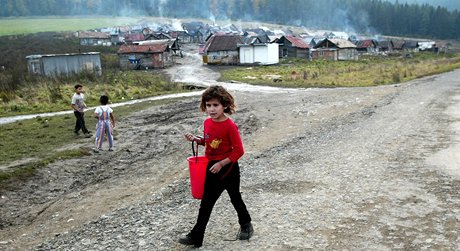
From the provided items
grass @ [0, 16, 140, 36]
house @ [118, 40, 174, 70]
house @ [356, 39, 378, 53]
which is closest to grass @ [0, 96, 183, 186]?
house @ [118, 40, 174, 70]

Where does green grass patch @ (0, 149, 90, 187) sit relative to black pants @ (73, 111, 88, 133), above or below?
below

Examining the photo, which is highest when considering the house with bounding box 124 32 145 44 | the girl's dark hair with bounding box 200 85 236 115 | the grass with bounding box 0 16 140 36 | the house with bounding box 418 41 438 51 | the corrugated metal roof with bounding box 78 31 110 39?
the grass with bounding box 0 16 140 36

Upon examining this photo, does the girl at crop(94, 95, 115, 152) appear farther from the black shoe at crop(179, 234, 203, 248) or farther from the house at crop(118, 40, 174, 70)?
the house at crop(118, 40, 174, 70)

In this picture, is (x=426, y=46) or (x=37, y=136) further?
(x=426, y=46)

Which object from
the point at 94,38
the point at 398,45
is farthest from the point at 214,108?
the point at 398,45

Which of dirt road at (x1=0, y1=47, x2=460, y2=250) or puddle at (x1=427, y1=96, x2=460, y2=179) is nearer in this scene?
dirt road at (x1=0, y1=47, x2=460, y2=250)

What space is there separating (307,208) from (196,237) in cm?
181

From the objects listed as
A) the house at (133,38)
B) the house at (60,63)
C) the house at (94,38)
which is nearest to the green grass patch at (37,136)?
the house at (60,63)

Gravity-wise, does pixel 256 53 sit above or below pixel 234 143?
below

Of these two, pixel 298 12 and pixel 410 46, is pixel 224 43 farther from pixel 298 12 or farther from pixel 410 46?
pixel 298 12

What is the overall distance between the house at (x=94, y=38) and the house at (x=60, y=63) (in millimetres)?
51296

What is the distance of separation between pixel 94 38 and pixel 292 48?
46074 mm

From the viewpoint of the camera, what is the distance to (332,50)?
7062 cm

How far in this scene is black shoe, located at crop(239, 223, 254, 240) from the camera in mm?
4867
